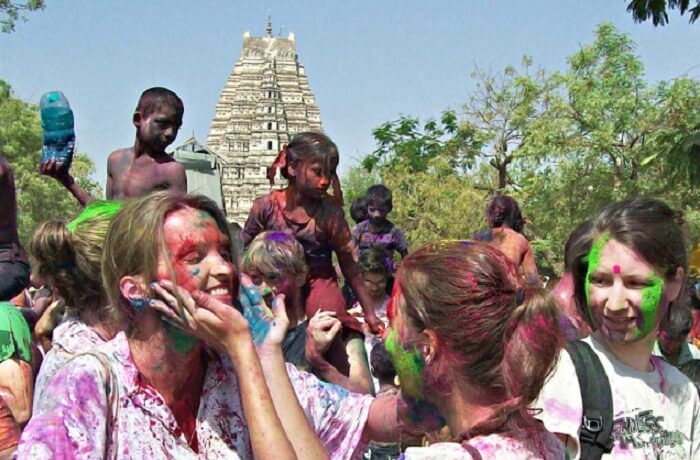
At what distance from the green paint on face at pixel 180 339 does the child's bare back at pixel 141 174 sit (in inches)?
81.7

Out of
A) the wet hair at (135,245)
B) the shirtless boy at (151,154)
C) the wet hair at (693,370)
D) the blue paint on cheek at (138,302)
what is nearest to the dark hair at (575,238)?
the wet hair at (693,370)


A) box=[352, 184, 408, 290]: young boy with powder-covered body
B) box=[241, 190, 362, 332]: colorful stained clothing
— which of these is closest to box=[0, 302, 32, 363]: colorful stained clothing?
box=[241, 190, 362, 332]: colorful stained clothing

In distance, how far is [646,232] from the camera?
10.1ft

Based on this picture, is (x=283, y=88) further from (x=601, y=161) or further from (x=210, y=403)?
(x=210, y=403)

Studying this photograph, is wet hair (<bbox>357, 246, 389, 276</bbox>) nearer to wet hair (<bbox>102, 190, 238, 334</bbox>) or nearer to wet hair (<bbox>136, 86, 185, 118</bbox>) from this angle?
wet hair (<bbox>136, 86, 185, 118</bbox>)

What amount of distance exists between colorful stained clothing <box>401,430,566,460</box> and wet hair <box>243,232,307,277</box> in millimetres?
2208

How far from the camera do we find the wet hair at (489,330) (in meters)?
2.22

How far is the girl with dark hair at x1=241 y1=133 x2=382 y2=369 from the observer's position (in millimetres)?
4797

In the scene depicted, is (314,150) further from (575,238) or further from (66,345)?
(66,345)

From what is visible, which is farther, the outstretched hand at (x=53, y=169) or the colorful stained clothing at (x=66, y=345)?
the outstretched hand at (x=53, y=169)

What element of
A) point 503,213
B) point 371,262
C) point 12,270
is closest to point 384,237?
point 503,213

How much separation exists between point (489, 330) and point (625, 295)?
992 millimetres

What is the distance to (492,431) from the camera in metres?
2.24

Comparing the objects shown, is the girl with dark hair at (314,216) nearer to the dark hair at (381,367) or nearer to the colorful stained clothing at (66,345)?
the dark hair at (381,367)
